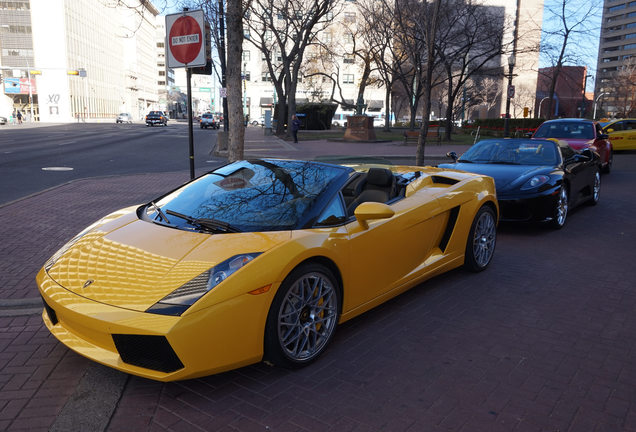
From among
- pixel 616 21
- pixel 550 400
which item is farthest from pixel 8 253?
pixel 616 21

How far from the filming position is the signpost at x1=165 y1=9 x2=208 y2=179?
6.41 metres

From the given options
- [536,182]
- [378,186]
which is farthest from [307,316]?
[536,182]

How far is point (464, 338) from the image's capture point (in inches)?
152

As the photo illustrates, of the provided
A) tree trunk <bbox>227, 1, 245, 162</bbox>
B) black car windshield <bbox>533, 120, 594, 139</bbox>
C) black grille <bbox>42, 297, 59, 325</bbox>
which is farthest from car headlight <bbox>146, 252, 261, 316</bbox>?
black car windshield <bbox>533, 120, 594, 139</bbox>

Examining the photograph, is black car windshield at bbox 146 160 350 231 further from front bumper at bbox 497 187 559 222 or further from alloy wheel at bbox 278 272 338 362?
front bumper at bbox 497 187 559 222

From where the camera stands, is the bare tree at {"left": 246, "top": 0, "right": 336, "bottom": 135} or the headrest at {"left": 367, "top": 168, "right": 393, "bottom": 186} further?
the bare tree at {"left": 246, "top": 0, "right": 336, "bottom": 135}

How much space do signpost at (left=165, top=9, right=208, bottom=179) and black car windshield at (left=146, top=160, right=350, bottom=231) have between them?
8.64ft

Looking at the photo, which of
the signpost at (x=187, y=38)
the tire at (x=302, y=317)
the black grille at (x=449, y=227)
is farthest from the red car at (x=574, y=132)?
the tire at (x=302, y=317)

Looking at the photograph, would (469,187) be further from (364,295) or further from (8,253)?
(8,253)

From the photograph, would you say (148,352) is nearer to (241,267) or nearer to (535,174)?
(241,267)

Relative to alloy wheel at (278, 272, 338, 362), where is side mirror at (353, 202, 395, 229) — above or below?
above

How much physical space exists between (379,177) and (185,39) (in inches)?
145

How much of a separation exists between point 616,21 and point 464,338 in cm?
16881

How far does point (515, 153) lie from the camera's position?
27.3 feet
